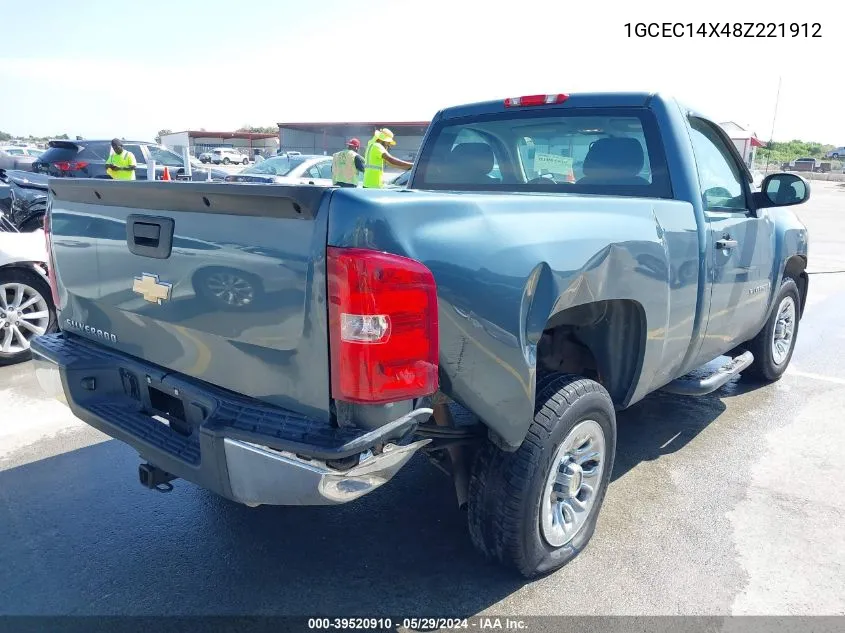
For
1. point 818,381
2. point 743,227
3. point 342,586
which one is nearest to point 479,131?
point 743,227

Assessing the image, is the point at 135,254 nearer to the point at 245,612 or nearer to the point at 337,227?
the point at 337,227

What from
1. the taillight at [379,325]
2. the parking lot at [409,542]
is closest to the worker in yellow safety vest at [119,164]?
the parking lot at [409,542]

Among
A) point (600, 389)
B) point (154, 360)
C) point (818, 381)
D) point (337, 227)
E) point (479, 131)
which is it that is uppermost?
point (479, 131)

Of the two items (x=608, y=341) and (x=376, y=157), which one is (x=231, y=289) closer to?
(x=608, y=341)

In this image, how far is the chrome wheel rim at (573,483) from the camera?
269 cm

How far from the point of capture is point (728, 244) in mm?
3516

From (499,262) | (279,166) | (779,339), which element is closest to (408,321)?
(499,262)

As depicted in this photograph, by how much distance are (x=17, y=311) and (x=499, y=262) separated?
4.69m

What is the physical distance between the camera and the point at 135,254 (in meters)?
2.57

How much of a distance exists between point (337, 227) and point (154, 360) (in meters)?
1.13

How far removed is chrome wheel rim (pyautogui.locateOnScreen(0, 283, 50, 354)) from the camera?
5.27 meters

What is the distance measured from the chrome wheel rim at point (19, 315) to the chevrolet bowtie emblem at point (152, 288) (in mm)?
3328

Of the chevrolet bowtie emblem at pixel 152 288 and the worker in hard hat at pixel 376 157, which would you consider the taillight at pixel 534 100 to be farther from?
the worker in hard hat at pixel 376 157

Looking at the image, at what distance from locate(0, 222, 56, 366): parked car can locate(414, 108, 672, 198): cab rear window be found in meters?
3.32
